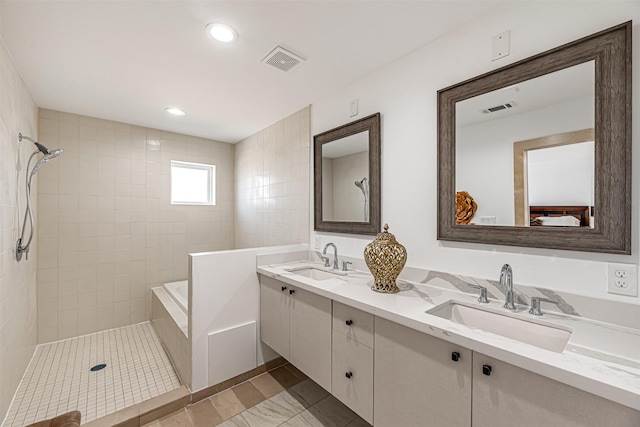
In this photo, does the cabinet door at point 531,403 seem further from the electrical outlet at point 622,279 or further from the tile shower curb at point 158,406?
the tile shower curb at point 158,406

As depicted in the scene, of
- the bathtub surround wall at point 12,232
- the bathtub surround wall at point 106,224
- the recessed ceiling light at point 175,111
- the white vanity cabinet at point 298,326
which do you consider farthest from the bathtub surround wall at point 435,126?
the bathtub surround wall at point 106,224

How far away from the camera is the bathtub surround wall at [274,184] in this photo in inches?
107

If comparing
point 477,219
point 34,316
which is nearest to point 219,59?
point 477,219

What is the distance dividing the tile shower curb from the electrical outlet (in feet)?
7.45

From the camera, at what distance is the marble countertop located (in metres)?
0.74

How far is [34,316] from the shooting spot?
8.32ft

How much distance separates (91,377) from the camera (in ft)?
7.04

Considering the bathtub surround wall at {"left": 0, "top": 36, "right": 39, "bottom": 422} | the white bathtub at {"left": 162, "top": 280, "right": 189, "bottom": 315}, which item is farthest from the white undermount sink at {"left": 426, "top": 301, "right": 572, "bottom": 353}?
the bathtub surround wall at {"left": 0, "top": 36, "right": 39, "bottom": 422}

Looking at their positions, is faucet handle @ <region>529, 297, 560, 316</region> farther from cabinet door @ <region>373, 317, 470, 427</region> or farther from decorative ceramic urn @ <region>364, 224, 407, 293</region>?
decorative ceramic urn @ <region>364, 224, 407, 293</region>

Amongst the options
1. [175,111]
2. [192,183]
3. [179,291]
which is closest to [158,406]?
[179,291]

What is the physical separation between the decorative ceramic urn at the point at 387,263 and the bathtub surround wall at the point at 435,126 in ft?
0.93

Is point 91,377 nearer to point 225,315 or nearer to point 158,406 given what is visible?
Result: point 158,406

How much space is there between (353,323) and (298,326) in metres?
0.52

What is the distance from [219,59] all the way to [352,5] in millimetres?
972
